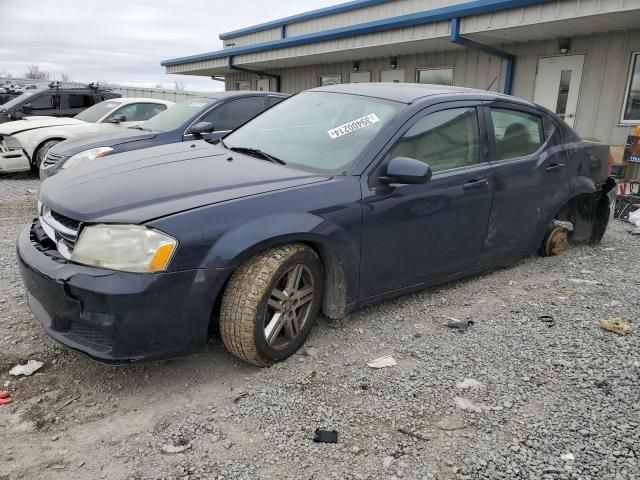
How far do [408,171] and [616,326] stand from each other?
73.1 inches

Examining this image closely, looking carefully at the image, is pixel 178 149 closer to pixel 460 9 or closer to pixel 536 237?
pixel 536 237

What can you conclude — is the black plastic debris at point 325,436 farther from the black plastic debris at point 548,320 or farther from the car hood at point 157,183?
the black plastic debris at point 548,320

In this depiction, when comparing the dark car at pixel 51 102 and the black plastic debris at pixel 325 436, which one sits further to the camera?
the dark car at pixel 51 102

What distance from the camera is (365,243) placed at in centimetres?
311

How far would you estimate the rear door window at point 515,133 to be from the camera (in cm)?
395

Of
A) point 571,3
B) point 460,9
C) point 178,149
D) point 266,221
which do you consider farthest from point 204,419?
point 460,9

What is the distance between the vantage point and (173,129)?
6.48 m

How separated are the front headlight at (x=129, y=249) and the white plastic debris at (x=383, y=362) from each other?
134cm

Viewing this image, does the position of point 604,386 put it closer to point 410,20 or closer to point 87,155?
point 87,155

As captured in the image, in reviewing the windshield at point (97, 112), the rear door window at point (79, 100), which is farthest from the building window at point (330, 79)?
the windshield at point (97, 112)

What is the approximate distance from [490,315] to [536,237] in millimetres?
1171

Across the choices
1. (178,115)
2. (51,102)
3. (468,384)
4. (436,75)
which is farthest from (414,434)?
(51,102)

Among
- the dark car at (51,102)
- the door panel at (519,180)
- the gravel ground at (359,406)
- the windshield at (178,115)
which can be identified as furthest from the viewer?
the dark car at (51,102)

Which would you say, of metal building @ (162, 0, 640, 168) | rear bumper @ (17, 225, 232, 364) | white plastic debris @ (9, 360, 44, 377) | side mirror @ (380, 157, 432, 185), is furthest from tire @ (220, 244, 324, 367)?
metal building @ (162, 0, 640, 168)
